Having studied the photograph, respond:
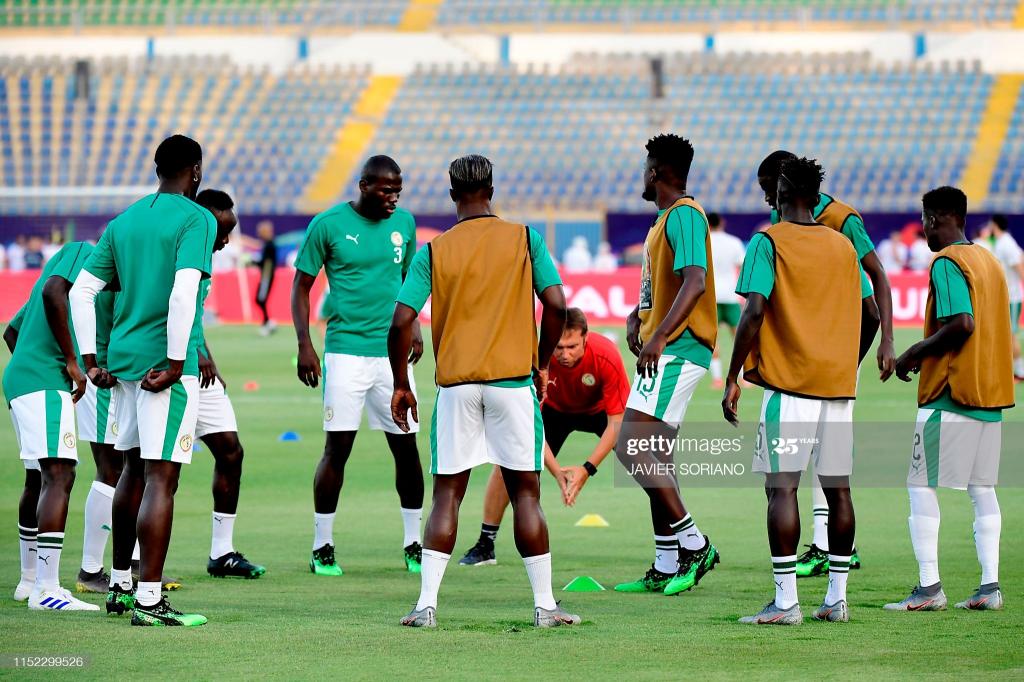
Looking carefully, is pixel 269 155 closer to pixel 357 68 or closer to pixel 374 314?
pixel 357 68

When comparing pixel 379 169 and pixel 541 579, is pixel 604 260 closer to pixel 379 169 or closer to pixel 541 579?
pixel 379 169

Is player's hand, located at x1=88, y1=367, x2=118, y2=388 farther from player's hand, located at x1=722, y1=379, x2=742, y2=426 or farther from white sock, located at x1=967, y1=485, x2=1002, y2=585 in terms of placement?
white sock, located at x1=967, y1=485, x2=1002, y2=585

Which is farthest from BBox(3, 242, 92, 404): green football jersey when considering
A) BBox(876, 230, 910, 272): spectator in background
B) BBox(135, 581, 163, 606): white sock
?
BBox(876, 230, 910, 272): spectator in background

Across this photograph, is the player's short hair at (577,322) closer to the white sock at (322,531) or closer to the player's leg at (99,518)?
the white sock at (322,531)

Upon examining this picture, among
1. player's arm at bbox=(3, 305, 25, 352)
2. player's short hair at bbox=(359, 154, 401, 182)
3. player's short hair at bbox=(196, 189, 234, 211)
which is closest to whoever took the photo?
player's arm at bbox=(3, 305, 25, 352)

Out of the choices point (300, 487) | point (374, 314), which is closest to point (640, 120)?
point (300, 487)

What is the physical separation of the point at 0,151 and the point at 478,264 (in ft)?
135

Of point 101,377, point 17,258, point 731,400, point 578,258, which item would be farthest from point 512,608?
point 17,258

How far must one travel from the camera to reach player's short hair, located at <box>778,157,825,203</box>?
694 cm

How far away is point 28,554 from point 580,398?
314 centimetres

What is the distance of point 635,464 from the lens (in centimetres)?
791

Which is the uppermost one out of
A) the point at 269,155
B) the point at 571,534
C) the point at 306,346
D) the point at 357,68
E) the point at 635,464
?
the point at 357,68

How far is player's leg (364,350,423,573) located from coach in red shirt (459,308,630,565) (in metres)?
0.34

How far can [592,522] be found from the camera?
10.2 meters
